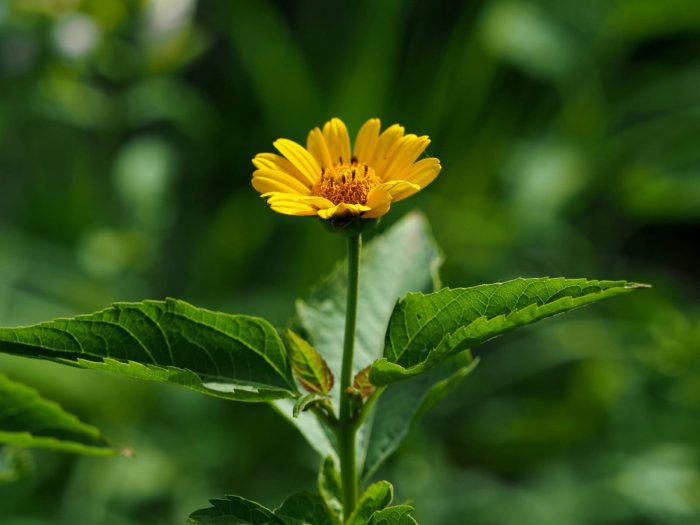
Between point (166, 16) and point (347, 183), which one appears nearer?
point (347, 183)

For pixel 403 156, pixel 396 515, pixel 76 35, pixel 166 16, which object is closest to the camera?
pixel 396 515

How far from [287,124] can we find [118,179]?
424mm

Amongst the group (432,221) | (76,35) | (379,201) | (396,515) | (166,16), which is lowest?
(396,515)

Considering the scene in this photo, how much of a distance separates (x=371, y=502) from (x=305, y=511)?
3 centimetres

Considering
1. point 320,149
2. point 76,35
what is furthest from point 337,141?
point 76,35

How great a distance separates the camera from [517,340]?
176cm

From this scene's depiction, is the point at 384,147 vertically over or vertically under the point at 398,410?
over

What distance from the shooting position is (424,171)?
44 cm

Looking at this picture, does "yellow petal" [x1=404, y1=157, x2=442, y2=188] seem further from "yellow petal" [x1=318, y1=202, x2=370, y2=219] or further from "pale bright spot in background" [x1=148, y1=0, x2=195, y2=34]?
"pale bright spot in background" [x1=148, y1=0, x2=195, y2=34]

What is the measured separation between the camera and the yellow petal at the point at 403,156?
46 cm

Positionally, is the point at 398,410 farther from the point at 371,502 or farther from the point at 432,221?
the point at 432,221

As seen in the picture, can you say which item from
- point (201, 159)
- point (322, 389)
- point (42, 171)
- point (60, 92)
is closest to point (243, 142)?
point (201, 159)

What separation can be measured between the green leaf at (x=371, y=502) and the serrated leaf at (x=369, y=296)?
0.07 meters

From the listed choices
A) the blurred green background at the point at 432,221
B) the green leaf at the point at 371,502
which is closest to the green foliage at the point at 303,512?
the green leaf at the point at 371,502
